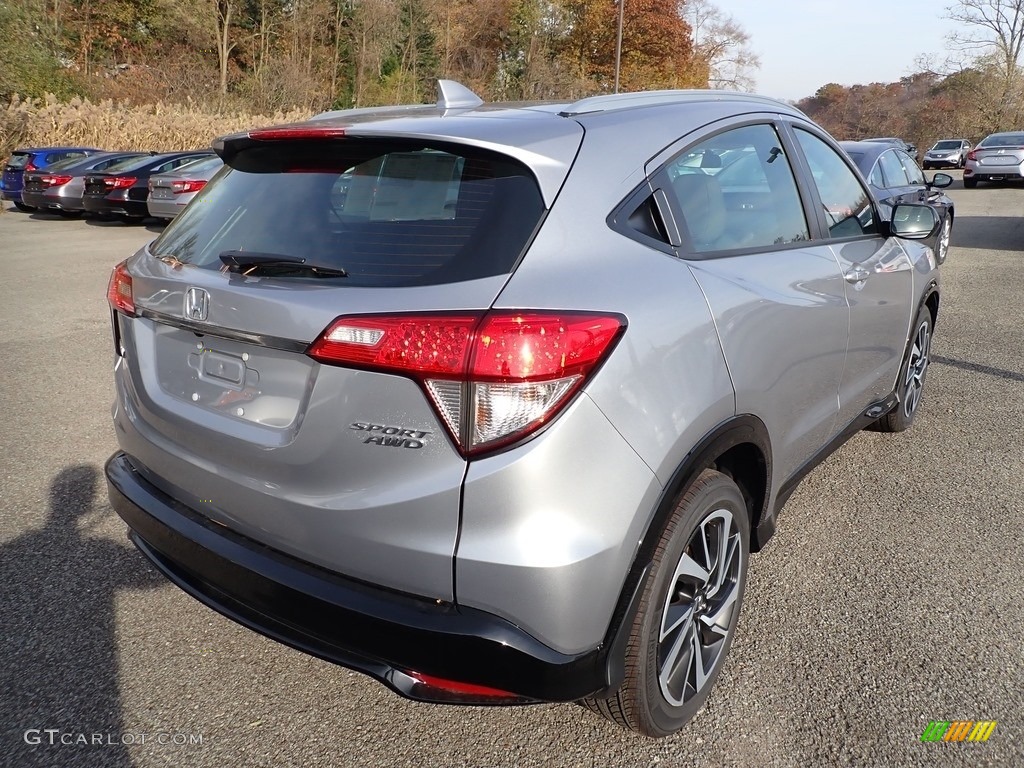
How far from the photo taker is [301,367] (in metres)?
1.94

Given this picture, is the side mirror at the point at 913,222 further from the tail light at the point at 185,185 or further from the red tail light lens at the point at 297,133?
the tail light at the point at 185,185

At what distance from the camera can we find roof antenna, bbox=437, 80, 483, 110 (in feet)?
8.59

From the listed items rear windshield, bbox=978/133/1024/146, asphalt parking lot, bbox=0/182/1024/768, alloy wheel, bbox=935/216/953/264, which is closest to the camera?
asphalt parking lot, bbox=0/182/1024/768

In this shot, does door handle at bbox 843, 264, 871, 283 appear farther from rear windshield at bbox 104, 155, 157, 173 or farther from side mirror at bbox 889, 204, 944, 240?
rear windshield at bbox 104, 155, 157, 173

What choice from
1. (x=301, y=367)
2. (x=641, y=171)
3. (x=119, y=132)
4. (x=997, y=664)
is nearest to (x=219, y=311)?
(x=301, y=367)

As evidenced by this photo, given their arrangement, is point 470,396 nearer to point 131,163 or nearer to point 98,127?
point 131,163

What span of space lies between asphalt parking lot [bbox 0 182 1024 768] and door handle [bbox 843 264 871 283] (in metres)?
1.12

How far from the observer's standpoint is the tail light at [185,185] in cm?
1431

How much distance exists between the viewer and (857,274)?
329 cm

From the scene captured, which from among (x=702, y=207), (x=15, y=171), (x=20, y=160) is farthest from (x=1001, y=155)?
(x=702, y=207)

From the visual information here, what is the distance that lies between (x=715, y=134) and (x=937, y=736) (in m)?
1.94

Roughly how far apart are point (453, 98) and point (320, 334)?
4.14ft

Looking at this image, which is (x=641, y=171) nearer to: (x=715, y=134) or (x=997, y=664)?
(x=715, y=134)

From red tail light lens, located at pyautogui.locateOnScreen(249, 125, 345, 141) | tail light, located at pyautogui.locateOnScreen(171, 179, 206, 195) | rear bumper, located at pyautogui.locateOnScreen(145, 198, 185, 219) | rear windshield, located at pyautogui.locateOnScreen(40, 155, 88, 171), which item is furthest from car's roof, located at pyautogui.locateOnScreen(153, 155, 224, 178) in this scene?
red tail light lens, located at pyautogui.locateOnScreen(249, 125, 345, 141)
